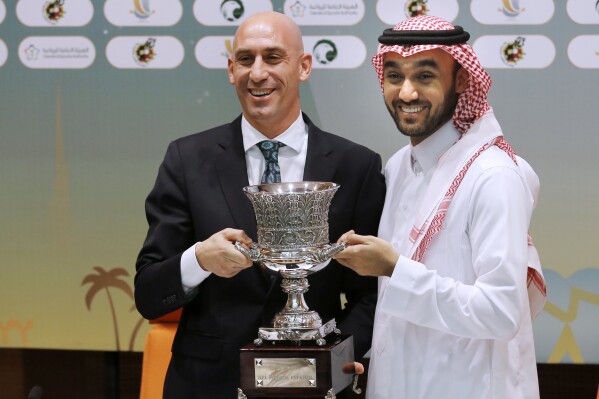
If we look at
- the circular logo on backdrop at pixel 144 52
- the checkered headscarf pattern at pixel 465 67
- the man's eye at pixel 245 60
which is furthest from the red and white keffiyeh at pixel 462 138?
the circular logo on backdrop at pixel 144 52

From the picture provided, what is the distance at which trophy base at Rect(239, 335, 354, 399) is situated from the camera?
→ 261 centimetres

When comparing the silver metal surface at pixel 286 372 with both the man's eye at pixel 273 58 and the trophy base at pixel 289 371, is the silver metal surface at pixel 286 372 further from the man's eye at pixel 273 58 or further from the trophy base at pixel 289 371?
the man's eye at pixel 273 58

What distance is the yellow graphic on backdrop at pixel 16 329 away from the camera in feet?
15.7

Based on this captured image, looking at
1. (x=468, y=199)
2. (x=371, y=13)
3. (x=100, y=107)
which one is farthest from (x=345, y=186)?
(x=100, y=107)

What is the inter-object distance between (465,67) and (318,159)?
1.93 ft

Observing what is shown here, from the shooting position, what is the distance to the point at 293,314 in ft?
8.85

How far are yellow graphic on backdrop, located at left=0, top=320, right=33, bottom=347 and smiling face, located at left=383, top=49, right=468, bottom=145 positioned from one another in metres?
2.69

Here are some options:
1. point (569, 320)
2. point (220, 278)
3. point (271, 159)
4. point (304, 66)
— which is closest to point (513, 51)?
point (569, 320)

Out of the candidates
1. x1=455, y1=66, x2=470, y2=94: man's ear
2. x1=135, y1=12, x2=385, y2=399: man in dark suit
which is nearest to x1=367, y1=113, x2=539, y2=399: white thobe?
x1=455, y1=66, x2=470, y2=94: man's ear

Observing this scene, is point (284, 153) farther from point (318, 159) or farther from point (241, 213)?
point (241, 213)

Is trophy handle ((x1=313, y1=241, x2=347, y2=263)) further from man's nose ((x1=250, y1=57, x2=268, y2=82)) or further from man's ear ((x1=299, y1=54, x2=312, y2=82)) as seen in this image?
man's ear ((x1=299, y1=54, x2=312, y2=82))

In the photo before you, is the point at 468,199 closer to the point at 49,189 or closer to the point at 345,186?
the point at 345,186

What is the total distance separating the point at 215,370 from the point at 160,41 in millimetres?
2096

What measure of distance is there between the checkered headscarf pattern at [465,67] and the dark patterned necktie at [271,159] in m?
0.48
